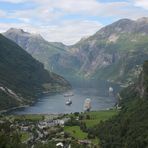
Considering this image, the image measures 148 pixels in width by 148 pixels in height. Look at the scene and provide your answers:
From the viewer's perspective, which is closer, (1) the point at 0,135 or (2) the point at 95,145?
(1) the point at 0,135

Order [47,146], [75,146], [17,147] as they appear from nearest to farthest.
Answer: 1. [17,147]
2. [47,146]
3. [75,146]

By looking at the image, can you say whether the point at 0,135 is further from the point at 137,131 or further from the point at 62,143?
the point at 137,131

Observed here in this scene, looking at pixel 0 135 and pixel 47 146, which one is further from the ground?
pixel 0 135

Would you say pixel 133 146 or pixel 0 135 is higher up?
pixel 0 135

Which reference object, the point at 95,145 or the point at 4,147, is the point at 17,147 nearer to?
the point at 4,147

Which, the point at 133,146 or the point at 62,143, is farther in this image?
the point at 62,143

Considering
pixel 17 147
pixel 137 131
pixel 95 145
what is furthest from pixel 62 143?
pixel 17 147

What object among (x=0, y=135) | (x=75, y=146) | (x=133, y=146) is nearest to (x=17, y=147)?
(x=0, y=135)

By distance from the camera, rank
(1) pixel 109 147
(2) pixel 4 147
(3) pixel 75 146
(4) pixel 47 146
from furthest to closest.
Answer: (1) pixel 109 147, (3) pixel 75 146, (4) pixel 47 146, (2) pixel 4 147

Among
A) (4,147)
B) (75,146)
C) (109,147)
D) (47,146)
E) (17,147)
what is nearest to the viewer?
(4,147)
